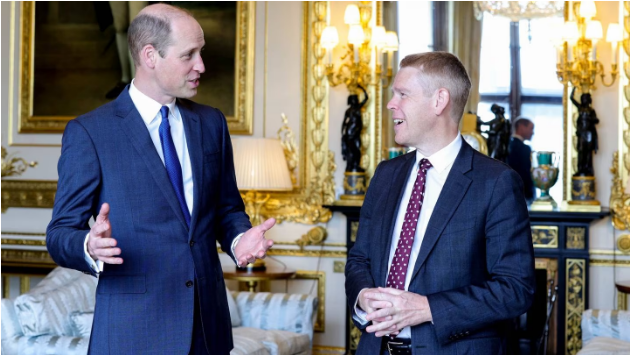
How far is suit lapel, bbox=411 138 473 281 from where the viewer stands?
7.18 feet

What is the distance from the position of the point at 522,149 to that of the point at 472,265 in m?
3.78

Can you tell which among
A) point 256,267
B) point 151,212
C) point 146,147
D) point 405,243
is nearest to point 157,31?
point 146,147

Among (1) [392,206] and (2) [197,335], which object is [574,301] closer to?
(1) [392,206]

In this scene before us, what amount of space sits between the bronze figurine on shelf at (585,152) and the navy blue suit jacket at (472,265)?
3.56 metres

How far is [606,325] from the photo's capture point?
4.40 m

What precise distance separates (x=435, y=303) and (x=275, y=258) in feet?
13.9

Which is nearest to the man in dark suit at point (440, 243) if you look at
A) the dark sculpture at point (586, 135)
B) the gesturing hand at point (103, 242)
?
the gesturing hand at point (103, 242)

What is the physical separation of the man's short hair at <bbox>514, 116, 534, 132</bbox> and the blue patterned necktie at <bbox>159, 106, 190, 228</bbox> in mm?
3934

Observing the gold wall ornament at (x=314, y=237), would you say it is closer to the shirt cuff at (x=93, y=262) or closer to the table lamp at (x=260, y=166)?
the table lamp at (x=260, y=166)

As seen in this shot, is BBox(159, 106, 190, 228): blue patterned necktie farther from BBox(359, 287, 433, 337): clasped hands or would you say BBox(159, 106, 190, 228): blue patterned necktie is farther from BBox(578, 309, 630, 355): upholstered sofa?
BBox(578, 309, 630, 355): upholstered sofa

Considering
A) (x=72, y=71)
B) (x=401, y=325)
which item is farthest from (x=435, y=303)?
(x=72, y=71)

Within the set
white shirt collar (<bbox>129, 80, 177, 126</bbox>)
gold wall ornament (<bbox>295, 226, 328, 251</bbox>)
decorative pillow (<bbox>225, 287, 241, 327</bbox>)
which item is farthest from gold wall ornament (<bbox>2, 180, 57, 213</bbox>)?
white shirt collar (<bbox>129, 80, 177, 126</bbox>)

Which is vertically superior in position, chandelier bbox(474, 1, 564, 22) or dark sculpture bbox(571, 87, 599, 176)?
chandelier bbox(474, 1, 564, 22)

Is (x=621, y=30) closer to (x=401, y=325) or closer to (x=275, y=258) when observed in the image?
(x=275, y=258)
